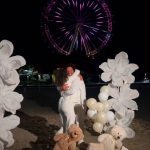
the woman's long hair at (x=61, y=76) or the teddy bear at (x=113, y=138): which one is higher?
the woman's long hair at (x=61, y=76)

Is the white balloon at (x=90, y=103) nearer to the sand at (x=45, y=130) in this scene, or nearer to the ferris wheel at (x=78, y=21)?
the sand at (x=45, y=130)

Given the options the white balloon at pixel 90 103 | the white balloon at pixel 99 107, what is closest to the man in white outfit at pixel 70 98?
the white balloon at pixel 90 103

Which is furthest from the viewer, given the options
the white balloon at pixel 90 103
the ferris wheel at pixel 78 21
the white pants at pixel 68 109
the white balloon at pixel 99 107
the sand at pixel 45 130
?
the ferris wheel at pixel 78 21

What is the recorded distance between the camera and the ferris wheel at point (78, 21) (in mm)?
21189

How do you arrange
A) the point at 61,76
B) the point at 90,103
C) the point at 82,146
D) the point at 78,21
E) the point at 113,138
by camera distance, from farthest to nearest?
the point at 78,21
the point at 90,103
the point at 82,146
the point at 61,76
the point at 113,138

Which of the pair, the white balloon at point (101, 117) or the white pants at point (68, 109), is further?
the white balloon at point (101, 117)

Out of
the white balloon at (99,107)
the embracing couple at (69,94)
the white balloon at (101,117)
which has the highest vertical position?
the embracing couple at (69,94)

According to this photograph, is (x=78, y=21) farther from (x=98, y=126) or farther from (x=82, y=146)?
(x=82, y=146)

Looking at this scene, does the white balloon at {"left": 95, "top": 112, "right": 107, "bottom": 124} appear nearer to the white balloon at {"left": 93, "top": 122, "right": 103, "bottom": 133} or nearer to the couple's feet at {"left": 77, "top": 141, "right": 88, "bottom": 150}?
the white balloon at {"left": 93, "top": 122, "right": 103, "bottom": 133}

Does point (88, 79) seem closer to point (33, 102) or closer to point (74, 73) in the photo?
point (33, 102)

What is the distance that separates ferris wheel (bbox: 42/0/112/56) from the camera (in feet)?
69.5

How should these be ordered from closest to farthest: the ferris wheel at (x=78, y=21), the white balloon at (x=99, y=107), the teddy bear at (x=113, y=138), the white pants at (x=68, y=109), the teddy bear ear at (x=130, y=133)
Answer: the teddy bear at (x=113, y=138) < the white pants at (x=68, y=109) < the teddy bear ear at (x=130, y=133) < the white balloon at (x=99, y=107) < the ferris wheel at (x=78, y=21)

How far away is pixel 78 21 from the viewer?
21.0 meters

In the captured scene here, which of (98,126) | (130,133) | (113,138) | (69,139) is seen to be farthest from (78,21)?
(69,139)
